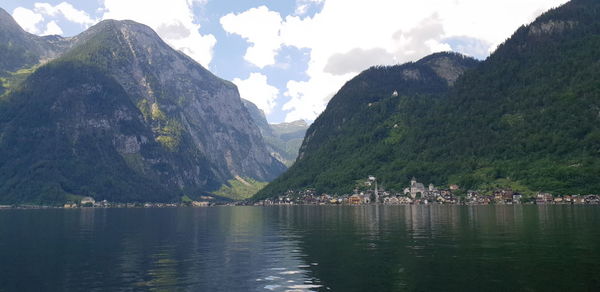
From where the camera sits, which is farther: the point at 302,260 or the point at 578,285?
the point at 302,260

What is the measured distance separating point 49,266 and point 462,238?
58.1 metres

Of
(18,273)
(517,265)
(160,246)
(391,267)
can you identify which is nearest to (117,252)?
(160,246)

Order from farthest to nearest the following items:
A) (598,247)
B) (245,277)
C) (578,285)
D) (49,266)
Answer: (598,247) → (49,266) → (245,277) → (578,285)

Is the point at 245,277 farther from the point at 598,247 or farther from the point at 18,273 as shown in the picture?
the point at 598,247

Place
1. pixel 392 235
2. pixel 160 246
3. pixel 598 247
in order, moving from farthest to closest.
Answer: pixel 392 235
pixel 160 246
pixel 598 247

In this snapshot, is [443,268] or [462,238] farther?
[462,238]

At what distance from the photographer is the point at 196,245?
255 ft

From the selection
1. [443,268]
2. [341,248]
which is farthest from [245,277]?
[341,248]

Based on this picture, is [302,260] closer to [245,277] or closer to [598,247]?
[245,277]

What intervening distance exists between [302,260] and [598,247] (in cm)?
3611

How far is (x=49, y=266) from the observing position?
56.2 meters

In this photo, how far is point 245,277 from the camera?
4762 centimetres

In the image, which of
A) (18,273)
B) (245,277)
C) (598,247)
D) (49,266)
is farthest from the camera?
(598,247)

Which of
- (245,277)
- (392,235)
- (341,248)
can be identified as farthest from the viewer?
(392,235)
